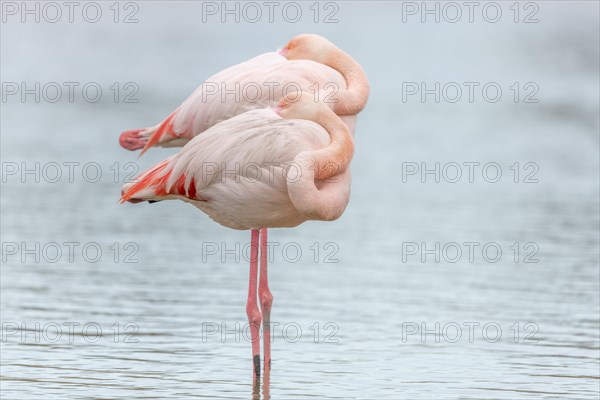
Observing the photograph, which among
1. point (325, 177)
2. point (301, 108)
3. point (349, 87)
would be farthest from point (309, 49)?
point (325, 177)

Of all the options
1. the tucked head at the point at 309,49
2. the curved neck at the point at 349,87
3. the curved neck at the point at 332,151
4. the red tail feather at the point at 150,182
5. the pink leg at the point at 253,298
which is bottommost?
the pink leg at the point at 253,298

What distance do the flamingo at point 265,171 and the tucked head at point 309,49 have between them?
0.81 metres

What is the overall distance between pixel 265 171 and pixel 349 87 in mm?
1127

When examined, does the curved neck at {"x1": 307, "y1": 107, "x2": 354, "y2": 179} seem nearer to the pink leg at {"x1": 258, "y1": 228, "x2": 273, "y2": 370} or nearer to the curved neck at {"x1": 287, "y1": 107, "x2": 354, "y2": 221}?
the curved neck at {"x1": 287, "y1": 107, "x2": 354, "y2": 221}

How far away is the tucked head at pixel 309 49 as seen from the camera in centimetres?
805

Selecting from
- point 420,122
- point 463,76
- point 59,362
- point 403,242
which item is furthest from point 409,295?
point 463,76

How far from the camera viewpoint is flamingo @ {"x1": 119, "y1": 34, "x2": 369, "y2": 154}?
7.64m

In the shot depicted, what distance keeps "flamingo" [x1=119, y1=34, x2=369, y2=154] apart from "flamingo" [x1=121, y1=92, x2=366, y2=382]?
37cm

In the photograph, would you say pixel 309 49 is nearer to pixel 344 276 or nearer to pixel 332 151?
pixel 332 151

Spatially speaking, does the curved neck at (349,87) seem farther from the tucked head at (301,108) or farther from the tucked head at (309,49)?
the tucked head at (301,108)

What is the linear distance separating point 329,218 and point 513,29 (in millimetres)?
34236

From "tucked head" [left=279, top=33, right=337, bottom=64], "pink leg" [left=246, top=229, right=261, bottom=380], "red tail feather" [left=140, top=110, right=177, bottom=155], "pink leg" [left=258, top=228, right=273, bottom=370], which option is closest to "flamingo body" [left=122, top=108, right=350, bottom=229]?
"pink leg" [left=246, top=229, right=261, bottom=380]

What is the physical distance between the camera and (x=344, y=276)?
10031 mm

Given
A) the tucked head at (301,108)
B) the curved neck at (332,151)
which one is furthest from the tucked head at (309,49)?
the curved neck at (332,151)
